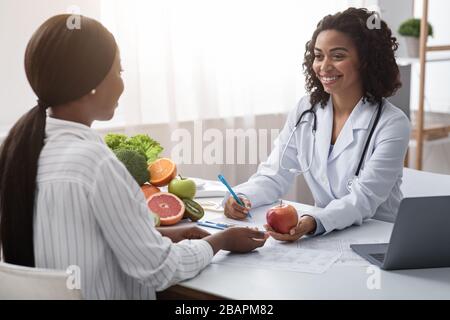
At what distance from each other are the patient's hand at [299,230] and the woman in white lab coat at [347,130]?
0.89ft

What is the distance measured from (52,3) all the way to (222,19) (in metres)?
0.88

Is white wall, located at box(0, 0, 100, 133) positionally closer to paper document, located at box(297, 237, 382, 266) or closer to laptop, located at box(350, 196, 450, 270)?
paper document, located at box(297, 237, 382, 266)

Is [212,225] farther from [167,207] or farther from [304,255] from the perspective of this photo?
[304,255]

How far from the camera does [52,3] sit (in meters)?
2.59

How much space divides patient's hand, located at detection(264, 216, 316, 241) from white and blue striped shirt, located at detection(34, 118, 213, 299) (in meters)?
0.42

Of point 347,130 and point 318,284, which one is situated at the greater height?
point 347,130

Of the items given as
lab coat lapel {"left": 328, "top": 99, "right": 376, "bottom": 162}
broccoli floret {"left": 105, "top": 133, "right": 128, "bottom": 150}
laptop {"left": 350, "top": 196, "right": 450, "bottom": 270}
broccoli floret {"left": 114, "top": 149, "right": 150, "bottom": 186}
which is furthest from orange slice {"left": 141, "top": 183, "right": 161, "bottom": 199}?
laptop {"left": 350, "top": 196, "right": 450, "bottom": 270}

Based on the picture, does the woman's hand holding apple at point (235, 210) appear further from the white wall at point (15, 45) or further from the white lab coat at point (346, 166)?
the white wall at point (15, 45)

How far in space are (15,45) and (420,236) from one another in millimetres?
1948

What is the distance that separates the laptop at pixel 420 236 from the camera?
3.99ft

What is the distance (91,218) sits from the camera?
1091 millimetres

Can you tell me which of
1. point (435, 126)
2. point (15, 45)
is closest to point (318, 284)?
point (15, 45)

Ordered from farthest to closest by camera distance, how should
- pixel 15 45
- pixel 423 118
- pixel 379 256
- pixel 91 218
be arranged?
pixel 423 118
pixel 15 45
pixel 379 256
pixel 91 218

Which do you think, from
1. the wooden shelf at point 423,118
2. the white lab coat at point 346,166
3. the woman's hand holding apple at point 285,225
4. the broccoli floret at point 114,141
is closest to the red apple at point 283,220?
the woman's hand holding apple at point 285,225
